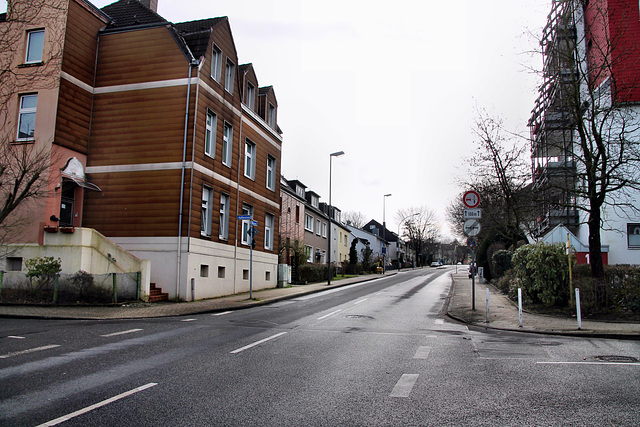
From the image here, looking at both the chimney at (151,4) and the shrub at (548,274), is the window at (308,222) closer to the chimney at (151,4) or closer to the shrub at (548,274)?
the chimney at (151,4)

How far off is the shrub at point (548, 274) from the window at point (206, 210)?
42.3ft

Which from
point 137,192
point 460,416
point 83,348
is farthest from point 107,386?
point 137,192

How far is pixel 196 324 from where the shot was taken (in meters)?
12.8

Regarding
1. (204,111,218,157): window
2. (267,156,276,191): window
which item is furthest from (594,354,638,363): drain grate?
(267,156,276,191): window

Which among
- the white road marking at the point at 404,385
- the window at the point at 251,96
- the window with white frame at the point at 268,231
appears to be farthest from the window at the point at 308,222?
the white road marking at the point at 404,385

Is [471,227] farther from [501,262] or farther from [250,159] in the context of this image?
[501,262]

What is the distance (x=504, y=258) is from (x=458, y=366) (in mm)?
22156

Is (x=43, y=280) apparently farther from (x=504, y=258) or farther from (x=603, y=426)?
(x=504, y=258)

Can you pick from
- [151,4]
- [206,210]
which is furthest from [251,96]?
[206,210]

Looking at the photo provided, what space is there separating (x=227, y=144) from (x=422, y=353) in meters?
17.3

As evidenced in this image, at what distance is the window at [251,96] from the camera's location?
2656cm

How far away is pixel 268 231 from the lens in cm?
2877

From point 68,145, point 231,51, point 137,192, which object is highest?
point 231,51

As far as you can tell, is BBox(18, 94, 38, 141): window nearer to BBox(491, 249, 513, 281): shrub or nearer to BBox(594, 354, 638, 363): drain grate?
BBox(594, 354, 638, 363): drain grate
